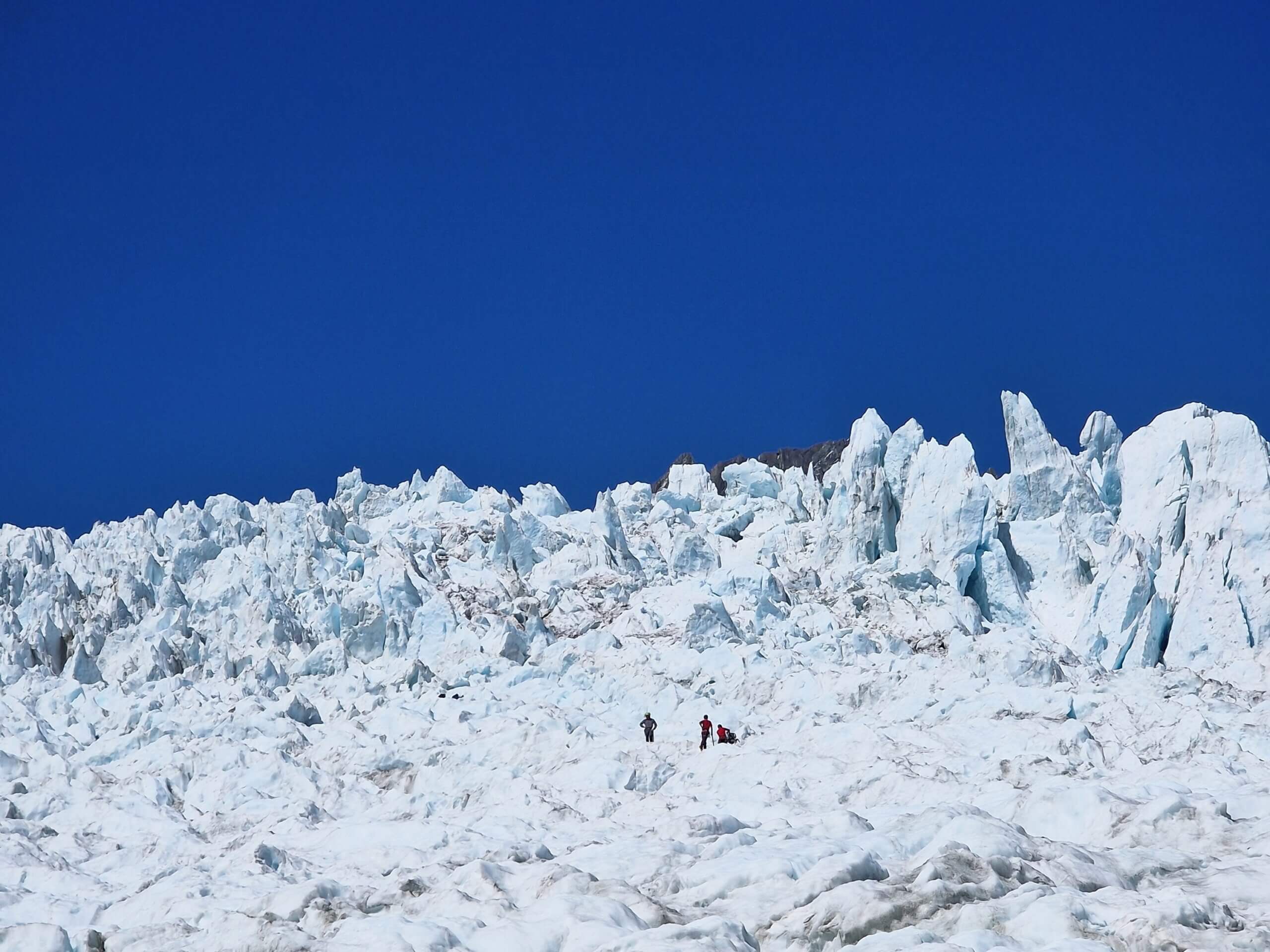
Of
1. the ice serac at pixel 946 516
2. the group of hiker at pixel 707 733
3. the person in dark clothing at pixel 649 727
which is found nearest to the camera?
the group of hiker at pixel 707 733

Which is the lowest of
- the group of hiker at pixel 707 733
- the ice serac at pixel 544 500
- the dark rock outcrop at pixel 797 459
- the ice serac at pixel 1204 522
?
the group of hiker at pixel 707 733

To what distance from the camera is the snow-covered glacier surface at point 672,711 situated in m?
14.5

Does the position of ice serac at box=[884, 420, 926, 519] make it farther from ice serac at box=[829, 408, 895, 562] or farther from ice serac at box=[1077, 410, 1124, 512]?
ice serac at box=[1077, 410, 1124, 512]

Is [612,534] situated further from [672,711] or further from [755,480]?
[672,711]

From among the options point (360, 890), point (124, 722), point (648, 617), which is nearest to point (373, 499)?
point (648, 617)

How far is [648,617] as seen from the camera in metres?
42.2

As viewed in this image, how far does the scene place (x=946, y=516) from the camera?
49.5 meters

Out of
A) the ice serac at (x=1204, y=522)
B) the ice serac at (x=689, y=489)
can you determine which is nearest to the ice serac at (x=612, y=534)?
the ice serac at (x=689, y=489)

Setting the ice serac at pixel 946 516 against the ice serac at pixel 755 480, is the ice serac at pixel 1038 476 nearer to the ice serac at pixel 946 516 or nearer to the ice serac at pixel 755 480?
the ice serac at pixel 946 516

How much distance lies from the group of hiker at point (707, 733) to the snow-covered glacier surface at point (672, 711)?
0.51m

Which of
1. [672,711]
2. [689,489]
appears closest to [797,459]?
[689,489]

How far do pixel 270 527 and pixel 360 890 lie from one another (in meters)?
39.6

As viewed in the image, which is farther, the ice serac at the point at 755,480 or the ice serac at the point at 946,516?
the ice serac at the point at 755,480

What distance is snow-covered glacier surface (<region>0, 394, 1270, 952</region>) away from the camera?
14.5m
